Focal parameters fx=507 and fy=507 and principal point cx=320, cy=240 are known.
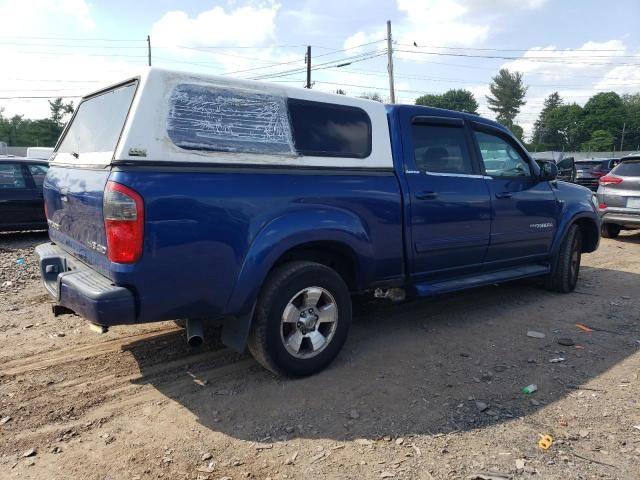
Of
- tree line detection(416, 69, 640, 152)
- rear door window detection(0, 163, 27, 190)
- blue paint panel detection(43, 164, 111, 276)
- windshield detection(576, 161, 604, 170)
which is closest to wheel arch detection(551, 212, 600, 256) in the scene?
blue paint panel detection(43, 164, 111, 276)

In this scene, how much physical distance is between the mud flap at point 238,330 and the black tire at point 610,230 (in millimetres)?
9570

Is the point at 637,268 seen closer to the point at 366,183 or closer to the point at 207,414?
the point at 366,183

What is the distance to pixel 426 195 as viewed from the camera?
14.2 ft

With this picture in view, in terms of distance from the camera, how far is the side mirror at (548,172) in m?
5.56

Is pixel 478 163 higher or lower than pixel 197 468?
higher

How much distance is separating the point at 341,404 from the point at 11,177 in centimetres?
889

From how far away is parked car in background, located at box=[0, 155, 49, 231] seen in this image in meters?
9.32

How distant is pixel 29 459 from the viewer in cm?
277

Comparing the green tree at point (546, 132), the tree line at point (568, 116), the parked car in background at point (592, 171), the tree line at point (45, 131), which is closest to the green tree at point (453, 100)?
the tree line at point (568, 116)

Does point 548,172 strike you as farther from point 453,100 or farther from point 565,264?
point 453,100

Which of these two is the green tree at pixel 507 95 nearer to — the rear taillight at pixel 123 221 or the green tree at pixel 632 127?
the green tree at pixel 632 127

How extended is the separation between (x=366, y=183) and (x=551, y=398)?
2.01 meters

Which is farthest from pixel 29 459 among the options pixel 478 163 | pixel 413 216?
pixel 478 163

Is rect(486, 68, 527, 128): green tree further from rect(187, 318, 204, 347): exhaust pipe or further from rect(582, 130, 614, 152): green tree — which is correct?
rect(187, 318, 204, 347): exhaust pipe
